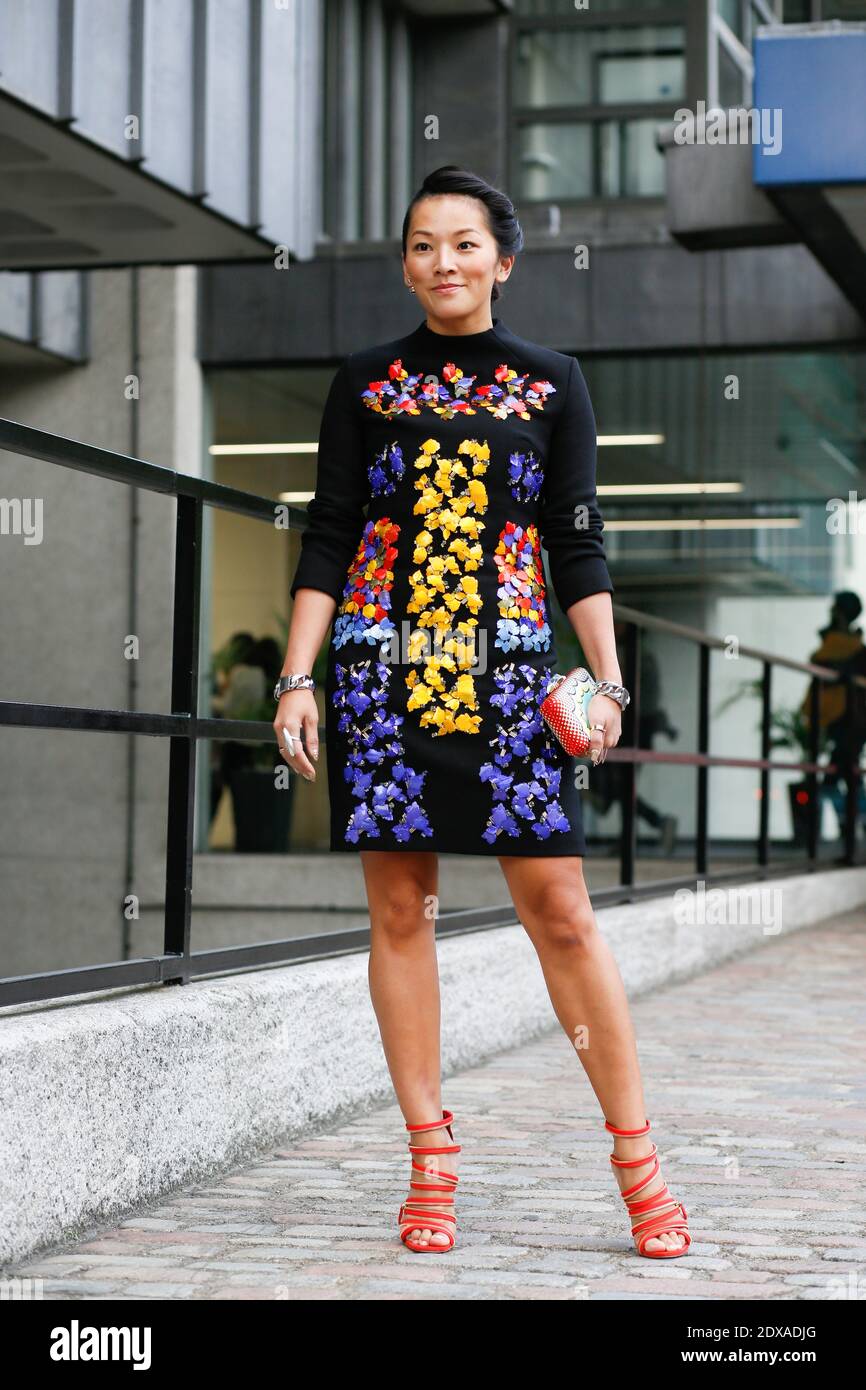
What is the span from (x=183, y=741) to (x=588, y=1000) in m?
1.41

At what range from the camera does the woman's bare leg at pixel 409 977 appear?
3.51 metres

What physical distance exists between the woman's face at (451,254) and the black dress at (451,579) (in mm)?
88

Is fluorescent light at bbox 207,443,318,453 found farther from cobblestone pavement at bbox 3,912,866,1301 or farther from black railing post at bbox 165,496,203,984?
black railing post at bbox 165,496,203,984

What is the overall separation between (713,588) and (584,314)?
239 cm

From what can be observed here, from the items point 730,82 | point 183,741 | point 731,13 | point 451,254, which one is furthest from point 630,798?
point 731,13

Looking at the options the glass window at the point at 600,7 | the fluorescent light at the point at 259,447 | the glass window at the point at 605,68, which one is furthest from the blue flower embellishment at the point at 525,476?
the glass window at the point at 600,7

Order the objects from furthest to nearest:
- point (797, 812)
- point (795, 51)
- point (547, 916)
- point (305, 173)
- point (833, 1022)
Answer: point (797, 812) < point (305, 173) < point (795, 51) < point (833, 1022) < point (547, 916)

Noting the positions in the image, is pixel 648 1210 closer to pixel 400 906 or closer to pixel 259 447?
pixel 400 906

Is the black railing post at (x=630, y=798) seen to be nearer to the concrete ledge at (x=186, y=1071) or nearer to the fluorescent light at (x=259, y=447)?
the concrete ledge at (x=186, y=1071)

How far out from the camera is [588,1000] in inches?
134

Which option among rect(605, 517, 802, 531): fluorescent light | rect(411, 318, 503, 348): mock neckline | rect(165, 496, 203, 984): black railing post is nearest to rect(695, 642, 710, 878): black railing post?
rect(165, 496, 203, 984): black railing post
